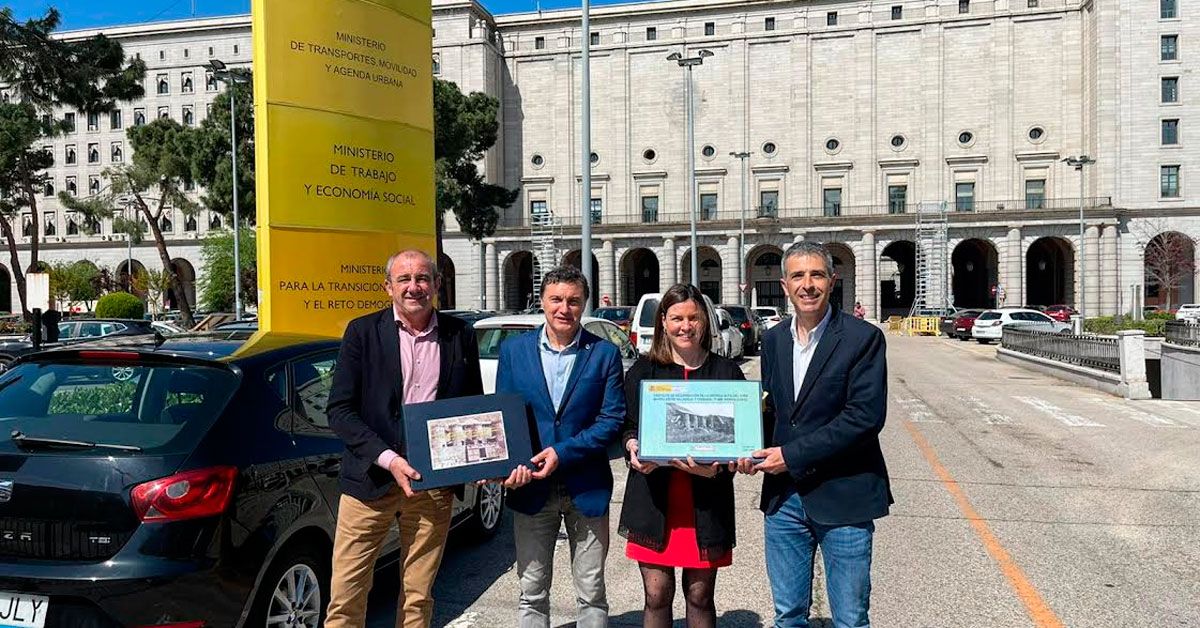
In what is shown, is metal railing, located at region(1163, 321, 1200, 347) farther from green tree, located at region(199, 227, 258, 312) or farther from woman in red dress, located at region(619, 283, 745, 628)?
green tree, located at region(199, 227, 258, 312)

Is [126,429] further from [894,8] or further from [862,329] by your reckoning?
[894,8]

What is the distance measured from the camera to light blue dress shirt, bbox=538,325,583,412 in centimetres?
359

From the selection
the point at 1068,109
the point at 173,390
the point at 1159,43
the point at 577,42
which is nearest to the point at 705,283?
the point at 577,42

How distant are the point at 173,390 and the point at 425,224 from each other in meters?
5.47

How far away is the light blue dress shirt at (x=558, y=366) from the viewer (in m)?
3.59

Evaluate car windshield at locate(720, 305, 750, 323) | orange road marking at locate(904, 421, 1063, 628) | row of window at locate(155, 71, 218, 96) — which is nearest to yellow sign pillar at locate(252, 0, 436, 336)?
orange road marking at locate(904, 421, 1063, 628)

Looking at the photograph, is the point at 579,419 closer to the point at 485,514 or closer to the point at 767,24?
the point at 485,514

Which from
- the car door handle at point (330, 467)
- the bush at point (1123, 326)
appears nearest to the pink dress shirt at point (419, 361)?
the car door handle at point (330, 467)

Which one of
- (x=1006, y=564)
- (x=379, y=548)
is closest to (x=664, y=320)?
(x=379, y=548)

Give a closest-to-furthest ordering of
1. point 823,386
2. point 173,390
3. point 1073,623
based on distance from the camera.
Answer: point 823,386
point 173,390
point 1073,623

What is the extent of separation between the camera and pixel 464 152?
43.7 metres

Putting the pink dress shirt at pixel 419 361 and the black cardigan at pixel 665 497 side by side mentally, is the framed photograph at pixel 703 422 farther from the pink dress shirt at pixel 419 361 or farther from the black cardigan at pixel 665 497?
the pink dress shirt at pixel 419 361

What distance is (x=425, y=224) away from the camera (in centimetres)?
905

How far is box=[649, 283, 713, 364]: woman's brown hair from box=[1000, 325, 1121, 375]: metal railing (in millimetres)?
17065
